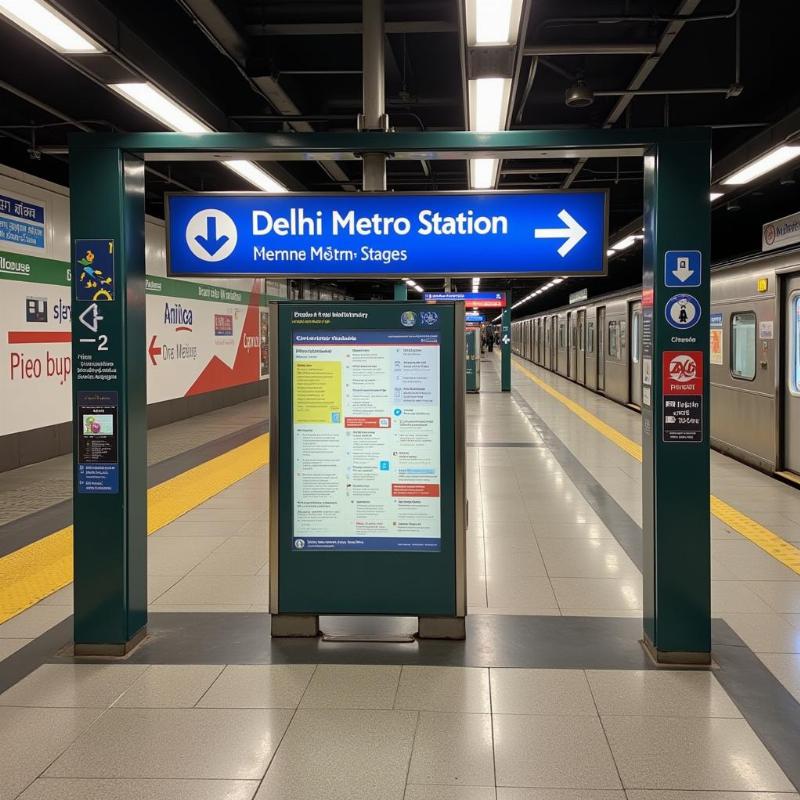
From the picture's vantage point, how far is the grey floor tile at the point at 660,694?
10.0 ft

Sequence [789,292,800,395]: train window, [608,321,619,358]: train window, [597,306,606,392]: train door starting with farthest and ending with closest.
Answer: [597,306,606,392]: train door, [608,321,619,358]: train window, [789,292,800,395]: train window

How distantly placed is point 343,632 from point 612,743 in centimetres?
154

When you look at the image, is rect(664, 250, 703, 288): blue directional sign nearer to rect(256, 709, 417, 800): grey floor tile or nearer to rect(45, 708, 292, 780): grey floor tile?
rect(256, 709, 417, 800): grey floor tile

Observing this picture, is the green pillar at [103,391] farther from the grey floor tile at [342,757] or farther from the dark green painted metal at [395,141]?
the grey floor tile at [342,757]

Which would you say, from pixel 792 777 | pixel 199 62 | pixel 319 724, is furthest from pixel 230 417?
pixel 792 777

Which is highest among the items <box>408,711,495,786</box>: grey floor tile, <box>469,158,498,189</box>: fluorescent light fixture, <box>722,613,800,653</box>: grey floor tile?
<box>469,158,498,189</box>: fluorescent light fixture

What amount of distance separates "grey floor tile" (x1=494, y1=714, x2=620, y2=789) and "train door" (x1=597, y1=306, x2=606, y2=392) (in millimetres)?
15448

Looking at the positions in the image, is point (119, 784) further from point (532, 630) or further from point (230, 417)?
point (230, 417)

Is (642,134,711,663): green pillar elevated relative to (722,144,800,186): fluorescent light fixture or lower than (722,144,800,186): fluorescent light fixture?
lower

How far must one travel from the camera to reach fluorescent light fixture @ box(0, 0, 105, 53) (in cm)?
306

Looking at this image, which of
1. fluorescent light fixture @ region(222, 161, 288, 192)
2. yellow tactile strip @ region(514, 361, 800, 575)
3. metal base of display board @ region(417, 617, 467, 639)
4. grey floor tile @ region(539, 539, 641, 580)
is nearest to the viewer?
metal base of display board @ region(417, 617, 467, 639)

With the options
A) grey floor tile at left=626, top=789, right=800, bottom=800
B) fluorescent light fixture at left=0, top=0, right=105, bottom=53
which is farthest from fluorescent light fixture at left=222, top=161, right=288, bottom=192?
grey floor tile at left=626, top=789, right=800, bottom=800

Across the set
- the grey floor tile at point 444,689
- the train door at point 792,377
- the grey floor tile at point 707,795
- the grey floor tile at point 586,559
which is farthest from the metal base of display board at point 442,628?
the train door at point 792,377

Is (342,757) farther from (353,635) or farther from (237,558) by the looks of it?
(237,558)
